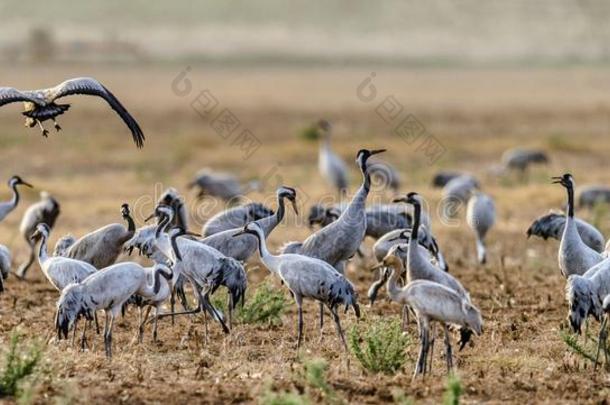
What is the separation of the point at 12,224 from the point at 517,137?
16.7 meters

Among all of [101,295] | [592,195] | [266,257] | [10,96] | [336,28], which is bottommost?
[101,295]

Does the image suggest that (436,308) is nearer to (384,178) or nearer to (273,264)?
(273,264)

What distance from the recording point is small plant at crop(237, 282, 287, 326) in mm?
9555

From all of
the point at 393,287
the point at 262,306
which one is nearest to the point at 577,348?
the point at 393,287

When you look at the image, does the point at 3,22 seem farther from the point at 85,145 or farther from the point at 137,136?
the point at 137,136

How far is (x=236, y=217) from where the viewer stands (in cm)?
1123

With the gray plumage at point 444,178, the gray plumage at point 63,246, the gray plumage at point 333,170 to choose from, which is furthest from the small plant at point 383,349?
the gray plumage at point 444,178

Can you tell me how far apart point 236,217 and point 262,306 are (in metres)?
1.82

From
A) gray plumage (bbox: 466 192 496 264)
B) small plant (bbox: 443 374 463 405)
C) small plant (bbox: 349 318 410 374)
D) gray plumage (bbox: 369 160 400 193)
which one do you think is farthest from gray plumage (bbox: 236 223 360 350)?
gray plumage (bbox: 369 160 400 193)

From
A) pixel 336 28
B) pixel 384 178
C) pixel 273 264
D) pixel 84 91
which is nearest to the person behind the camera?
pixel 273 264

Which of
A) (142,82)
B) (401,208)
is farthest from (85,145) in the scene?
(142,82)

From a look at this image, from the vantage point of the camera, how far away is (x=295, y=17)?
106m

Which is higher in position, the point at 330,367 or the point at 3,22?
the point at 3,22

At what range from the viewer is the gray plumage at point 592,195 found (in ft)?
54.4
